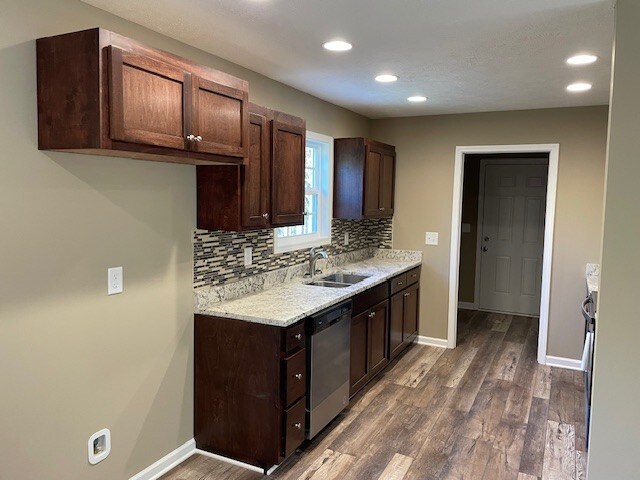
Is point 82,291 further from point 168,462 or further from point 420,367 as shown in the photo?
point 420,367

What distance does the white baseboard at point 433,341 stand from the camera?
16.8 feet

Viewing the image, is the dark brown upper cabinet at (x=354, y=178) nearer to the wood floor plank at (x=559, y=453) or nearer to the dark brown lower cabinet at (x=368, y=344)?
the dark brown lower cabinet at (x=368, y=344)

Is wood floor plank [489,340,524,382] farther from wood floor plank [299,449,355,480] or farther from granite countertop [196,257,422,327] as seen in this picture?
wood floor plank [299,449,355,480]

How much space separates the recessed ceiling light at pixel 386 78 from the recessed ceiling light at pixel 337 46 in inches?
24.9

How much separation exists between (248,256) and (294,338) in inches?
31.8

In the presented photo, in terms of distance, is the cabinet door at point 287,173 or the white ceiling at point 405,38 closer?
the white ceiling at point 405,38

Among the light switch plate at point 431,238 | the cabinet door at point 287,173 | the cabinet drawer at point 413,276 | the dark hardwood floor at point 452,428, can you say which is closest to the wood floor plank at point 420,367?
the dark hardwood floor at point 452,428

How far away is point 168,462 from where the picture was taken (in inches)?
110

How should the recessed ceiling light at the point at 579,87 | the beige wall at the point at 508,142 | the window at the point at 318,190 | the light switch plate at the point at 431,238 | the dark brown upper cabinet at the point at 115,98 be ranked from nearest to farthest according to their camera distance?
the dark brown upper cabinet at the point at 115,98 → the recessed ceiling light at the point at 579,87 → the window at the point at 318,190 → the beige wall at the point at 508,142 → the light switch plate at the point at 431,238

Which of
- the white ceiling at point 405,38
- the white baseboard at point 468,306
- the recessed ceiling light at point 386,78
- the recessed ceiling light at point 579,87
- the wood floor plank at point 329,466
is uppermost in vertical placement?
the recessed ceiling light at point 579,87

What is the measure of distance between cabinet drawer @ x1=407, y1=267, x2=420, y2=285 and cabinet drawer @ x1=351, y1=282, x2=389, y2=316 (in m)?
0.64

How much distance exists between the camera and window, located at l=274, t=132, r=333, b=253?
13.9 ft

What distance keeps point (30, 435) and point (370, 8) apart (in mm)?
2284

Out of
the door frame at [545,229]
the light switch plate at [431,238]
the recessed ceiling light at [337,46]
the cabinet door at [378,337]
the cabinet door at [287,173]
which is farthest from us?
the light switch plate at [431,238]
